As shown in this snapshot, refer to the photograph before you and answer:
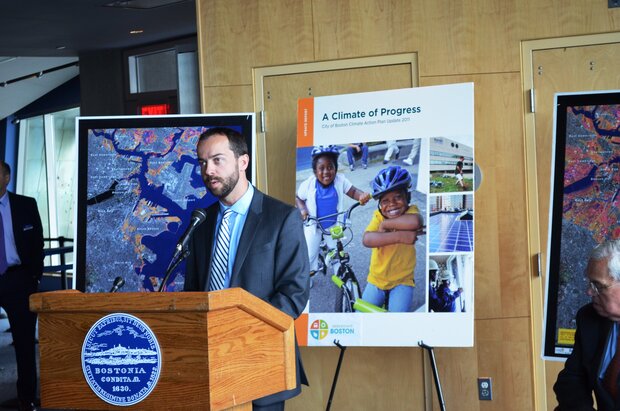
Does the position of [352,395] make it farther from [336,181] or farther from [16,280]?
[16,280]

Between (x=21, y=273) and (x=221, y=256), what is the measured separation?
4040 millimetres

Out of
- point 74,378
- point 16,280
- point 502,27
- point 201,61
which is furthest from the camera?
point 16,280

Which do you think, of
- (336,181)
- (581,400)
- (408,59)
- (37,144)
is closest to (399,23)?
(408,59)

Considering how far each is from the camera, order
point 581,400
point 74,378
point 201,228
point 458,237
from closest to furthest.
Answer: point 74,378 → point 581,400 → point 201,228 → point 458,237

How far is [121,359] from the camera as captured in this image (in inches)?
89.0

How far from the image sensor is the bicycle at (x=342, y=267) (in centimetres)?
451

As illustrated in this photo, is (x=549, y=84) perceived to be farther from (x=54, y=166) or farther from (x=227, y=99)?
(x=54, y=166)

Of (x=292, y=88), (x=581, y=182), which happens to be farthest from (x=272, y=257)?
(x=292, y=88)

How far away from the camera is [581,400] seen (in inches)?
119

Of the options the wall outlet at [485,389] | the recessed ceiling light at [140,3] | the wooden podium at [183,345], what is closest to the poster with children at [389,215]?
the wall outlet at [485,389]

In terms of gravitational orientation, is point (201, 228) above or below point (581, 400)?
above

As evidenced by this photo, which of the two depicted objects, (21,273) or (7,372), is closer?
(21,273)

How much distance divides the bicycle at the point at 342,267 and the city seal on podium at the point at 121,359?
2337 mm

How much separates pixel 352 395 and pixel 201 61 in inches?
87.8
